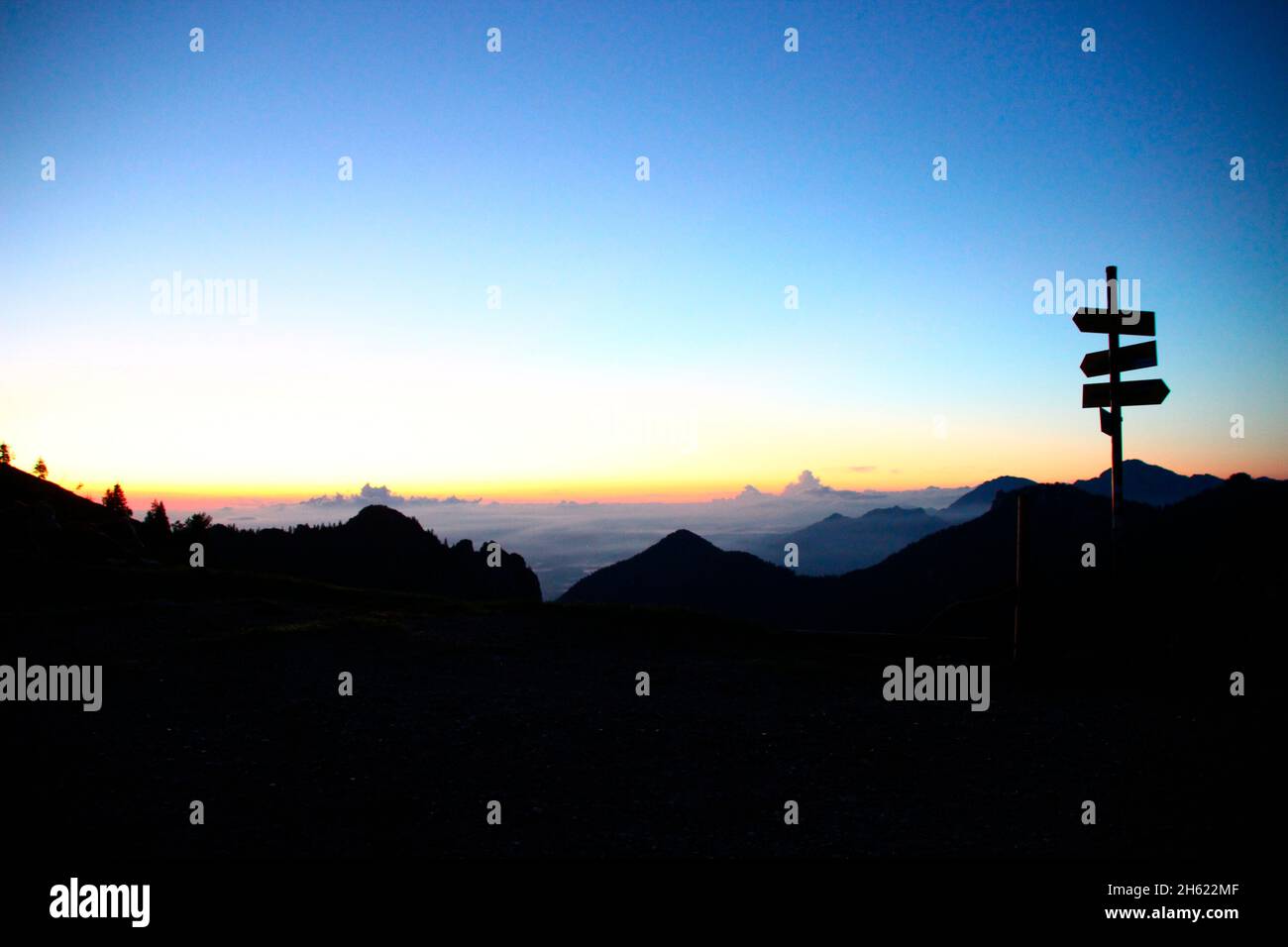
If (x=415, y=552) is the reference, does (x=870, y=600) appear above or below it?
below

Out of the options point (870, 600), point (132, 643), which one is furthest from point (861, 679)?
point (870, 600)

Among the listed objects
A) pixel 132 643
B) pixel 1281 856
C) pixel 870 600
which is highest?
pixel 132 643

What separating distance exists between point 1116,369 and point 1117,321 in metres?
1.06

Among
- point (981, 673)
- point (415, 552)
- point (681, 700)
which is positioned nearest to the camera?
point (681, 700)

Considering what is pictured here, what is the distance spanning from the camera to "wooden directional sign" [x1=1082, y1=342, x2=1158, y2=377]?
1511 cm

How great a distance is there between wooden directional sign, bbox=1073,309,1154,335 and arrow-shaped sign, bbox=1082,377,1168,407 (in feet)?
3.88

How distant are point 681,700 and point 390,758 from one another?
515 cm

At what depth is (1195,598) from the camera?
46.4 ft

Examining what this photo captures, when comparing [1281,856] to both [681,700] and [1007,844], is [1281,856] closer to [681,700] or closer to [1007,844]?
[1007,844]
